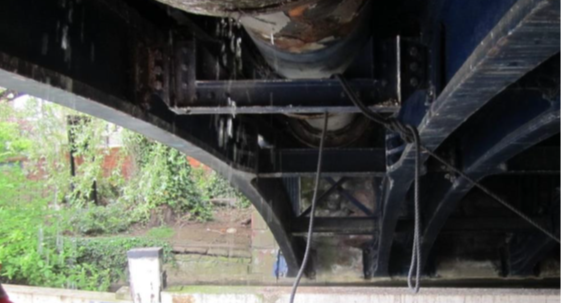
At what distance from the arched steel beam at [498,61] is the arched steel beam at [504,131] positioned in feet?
1.64

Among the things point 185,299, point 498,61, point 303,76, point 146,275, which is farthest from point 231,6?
point 146,275

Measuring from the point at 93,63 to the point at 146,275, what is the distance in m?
5.24

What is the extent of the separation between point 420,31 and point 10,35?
2.03m

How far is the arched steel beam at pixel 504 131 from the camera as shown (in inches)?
124

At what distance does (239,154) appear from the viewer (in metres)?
4.65

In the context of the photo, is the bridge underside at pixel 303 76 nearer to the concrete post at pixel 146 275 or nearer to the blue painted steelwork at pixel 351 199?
the blue painted steelwork at pixel 351 199

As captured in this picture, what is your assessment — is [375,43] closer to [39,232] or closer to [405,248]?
[405,248]

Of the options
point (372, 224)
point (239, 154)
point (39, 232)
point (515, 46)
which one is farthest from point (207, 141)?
point (39, 232)

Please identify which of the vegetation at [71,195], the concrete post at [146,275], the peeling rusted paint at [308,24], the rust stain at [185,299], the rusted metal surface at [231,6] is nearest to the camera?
the rusted metal surface at [231,6]

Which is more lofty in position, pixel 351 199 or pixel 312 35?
pixel 312 35

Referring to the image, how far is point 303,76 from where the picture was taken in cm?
307

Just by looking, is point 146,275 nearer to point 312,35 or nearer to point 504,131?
point 504,131

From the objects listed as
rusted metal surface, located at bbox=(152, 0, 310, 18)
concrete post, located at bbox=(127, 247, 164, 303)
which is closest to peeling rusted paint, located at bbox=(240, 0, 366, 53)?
rusted metal surface, located at bbox=(152, 0, 310, 18)

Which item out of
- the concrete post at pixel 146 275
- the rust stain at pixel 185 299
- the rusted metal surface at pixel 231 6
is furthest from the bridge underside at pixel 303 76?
the concrete post at pixel 146 275
